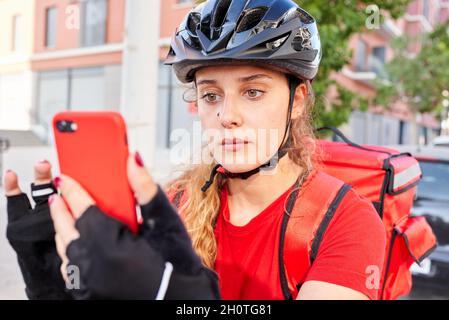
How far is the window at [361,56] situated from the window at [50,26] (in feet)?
47.9

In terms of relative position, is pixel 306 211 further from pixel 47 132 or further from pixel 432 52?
pixel 47 132

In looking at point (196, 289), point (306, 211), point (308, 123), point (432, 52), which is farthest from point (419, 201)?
point (432, 52)

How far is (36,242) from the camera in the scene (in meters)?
0.98

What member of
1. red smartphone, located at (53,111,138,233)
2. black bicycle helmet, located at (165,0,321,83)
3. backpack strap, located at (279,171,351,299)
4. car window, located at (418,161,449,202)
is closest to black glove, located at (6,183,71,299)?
red smartphone, located at (53,111,138,233)

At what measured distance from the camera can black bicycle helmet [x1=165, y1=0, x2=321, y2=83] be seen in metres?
1.47

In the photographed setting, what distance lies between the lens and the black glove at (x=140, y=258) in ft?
2.35

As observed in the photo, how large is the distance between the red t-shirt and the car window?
3.07 m

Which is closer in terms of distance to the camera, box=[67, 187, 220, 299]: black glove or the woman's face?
box=[67, 187, 220, 299]: black glove

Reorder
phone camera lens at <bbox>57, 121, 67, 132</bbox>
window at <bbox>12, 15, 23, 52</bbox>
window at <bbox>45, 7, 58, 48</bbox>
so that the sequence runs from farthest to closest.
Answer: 1. window at <bbox>12, 15, 23, 52</bbox>
2. window at <bbox>45, 7, 58, 48</bbox>
3. phone camera lens at <bbox>57, 121, 67, 132</bbox>

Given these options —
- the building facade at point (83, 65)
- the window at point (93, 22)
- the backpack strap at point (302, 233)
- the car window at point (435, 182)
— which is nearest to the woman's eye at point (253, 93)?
the backpack strap at point (302, 233)

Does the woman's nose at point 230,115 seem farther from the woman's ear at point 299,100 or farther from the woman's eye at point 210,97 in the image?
the woman's ear at point 299,100

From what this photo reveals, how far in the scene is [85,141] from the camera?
0.83 m

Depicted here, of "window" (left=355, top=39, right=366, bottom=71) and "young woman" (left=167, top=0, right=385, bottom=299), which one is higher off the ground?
"window" (left=355, top=39, right=366, bottom=71)

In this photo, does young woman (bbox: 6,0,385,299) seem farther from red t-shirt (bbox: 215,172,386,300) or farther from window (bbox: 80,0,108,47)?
window (bbox: 80,0,108,47)
